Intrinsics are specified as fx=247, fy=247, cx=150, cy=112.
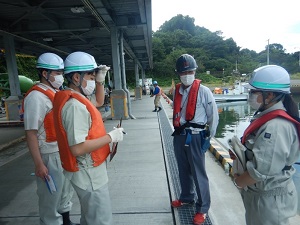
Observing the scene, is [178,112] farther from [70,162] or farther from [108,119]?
[108,119]

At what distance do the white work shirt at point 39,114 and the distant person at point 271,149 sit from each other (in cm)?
171

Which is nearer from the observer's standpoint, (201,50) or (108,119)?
(108,119)

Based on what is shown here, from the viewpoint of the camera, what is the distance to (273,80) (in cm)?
169

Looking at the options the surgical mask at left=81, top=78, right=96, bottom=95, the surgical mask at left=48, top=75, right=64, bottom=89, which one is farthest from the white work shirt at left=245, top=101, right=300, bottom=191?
the surgical mask at left=48, top=75, right=64, bottom=89

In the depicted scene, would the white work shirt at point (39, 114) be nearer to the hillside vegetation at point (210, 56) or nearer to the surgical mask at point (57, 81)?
the surgical mask at point (57, 81)

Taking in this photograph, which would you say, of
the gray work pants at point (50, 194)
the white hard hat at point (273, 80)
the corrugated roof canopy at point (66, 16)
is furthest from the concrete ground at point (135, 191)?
the corrugated roof canopy at point (66, 16)

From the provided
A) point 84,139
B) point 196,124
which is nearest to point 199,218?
point 196,124

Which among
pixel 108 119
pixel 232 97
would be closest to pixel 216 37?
pixel 232 97

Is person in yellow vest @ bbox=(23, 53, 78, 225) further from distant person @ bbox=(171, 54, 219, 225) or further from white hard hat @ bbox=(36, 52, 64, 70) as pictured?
distant person @ bbox=(171, 54, 219, 225)

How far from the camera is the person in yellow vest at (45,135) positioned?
221 cm

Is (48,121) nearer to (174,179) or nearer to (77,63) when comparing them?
(77,63)

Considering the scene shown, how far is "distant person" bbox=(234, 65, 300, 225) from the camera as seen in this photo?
1.56m

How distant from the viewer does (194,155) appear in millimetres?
2791

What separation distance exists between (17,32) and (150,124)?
20.7 ft
